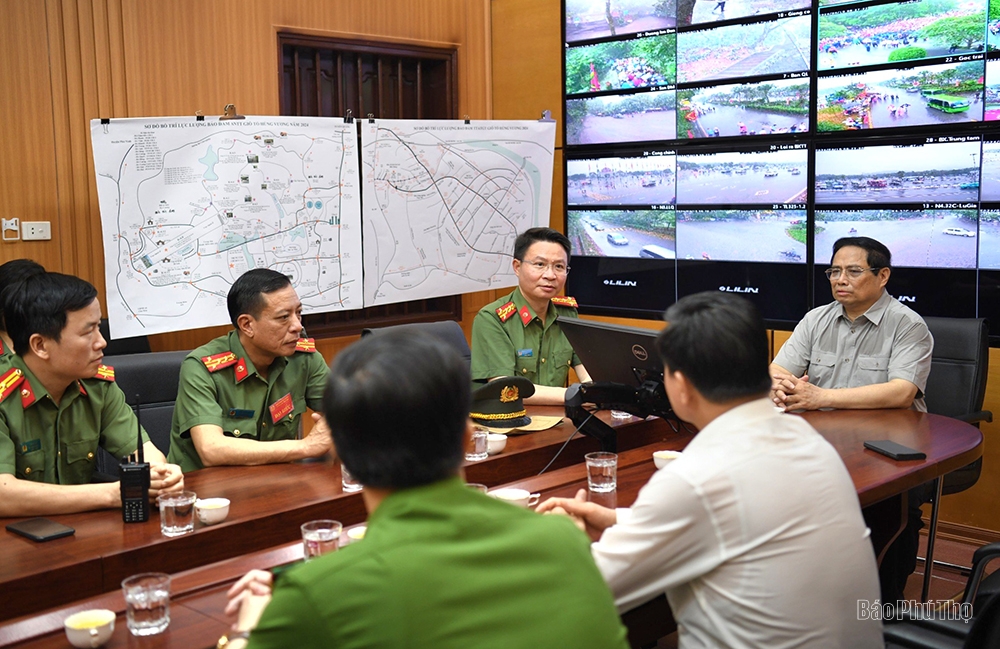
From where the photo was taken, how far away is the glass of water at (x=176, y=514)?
6.75 ft

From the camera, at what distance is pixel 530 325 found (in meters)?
3.77

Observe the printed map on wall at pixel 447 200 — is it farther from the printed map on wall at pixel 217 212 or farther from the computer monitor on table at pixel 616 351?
the computer monitor on table at pixel 616 351

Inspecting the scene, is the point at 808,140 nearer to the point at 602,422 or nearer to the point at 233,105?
the point at 602,422

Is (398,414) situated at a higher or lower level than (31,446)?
higher

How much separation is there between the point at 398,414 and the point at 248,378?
2.03 m

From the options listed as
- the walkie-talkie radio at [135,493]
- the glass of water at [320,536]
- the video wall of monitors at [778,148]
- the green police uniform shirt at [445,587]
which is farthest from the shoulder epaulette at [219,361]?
the video wall of monitors at [778,148]

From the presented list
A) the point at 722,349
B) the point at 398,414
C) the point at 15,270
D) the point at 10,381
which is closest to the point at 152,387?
the point at 15,270

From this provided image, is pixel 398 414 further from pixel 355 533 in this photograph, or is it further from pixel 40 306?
pixel 40 306

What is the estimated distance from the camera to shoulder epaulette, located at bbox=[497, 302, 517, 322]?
3.70m

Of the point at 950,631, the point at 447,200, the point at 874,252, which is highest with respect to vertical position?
the point at 447,200

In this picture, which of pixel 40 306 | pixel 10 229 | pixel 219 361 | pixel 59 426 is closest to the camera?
pixel 40 306

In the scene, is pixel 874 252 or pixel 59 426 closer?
pixel 59 426

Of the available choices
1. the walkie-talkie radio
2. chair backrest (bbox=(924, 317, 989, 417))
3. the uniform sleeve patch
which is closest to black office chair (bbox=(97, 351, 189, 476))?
the uniform sleeve patch

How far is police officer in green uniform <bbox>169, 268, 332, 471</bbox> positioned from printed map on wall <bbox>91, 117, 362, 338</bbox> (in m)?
1.11
